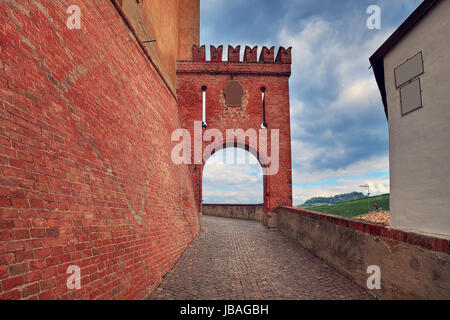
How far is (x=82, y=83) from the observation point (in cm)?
313

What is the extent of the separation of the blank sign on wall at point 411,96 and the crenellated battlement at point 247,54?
8145 mm

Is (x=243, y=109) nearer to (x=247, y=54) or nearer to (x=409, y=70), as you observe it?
(x=247, y=54)

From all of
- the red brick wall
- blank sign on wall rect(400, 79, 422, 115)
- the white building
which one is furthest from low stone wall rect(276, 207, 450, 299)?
the red brick wall

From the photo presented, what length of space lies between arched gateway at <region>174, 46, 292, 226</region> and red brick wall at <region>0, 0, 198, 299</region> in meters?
7.25

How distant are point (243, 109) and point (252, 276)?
9394mm

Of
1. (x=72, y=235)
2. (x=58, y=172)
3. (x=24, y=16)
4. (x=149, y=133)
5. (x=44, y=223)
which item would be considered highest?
(x=24, y=16)

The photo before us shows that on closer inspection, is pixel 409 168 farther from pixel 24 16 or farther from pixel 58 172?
pixel 24 16

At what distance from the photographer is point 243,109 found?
12719 millimetres

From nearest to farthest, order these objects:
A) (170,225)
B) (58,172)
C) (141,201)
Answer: (58,172) < (141,201) < (170,225)

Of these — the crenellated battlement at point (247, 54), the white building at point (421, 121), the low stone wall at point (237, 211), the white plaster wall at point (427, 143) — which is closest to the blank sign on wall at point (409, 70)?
the white building at point (421, 121)

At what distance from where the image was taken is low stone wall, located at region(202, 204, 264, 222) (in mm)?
16220

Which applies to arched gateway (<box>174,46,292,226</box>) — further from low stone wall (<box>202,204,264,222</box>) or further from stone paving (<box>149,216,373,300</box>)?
stone paving (<box>149,216,373,300</box>)

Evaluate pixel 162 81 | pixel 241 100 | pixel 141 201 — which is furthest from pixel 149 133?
pixel 241 100
